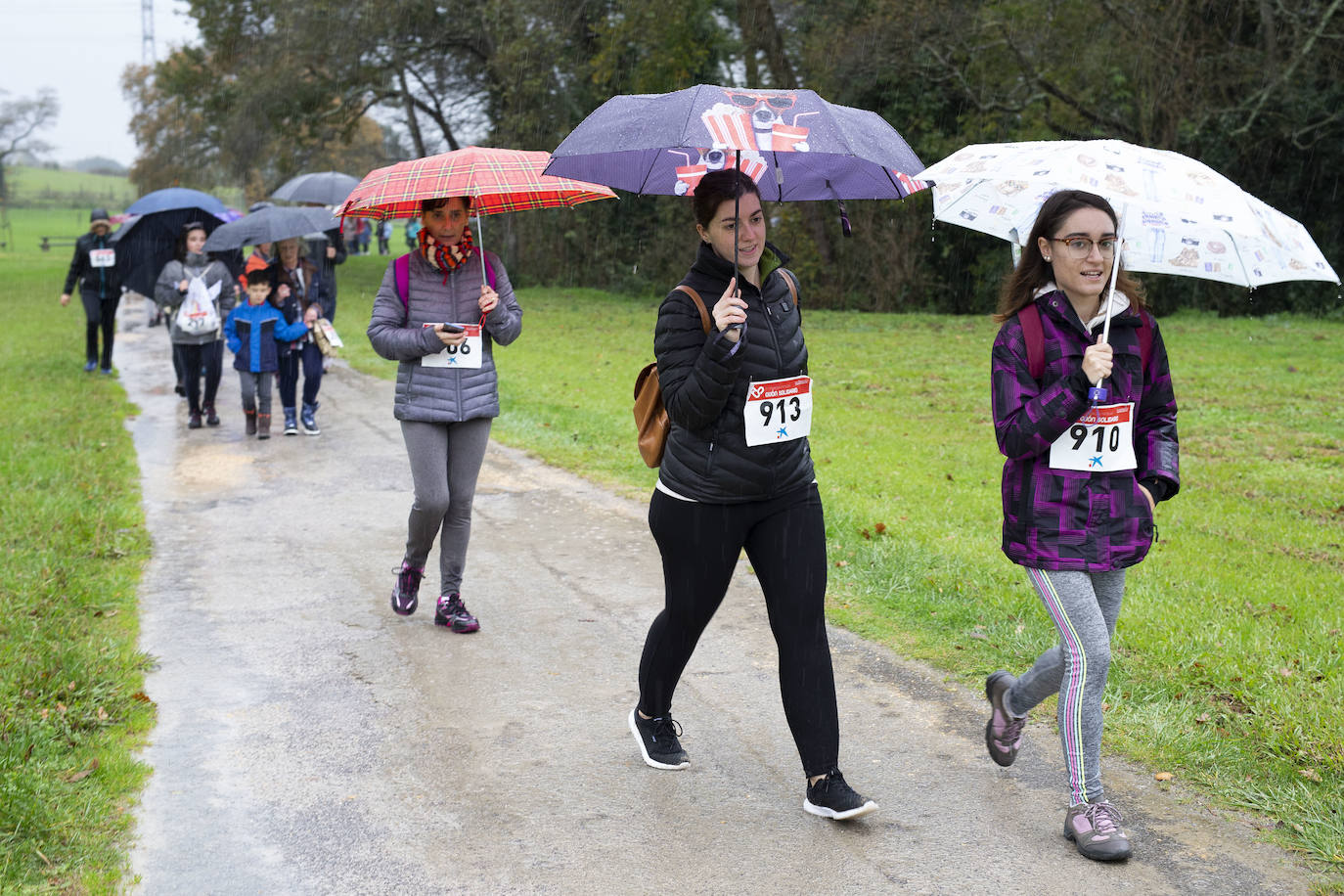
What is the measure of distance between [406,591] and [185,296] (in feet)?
23.3

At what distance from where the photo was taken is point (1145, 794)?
440 cm

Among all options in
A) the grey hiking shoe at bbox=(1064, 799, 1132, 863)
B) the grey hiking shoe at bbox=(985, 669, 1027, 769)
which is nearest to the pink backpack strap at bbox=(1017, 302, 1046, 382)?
the grey hiking shoe at bbox=(985, 669, 1027, 769)

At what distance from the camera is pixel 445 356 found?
6031 millimetres

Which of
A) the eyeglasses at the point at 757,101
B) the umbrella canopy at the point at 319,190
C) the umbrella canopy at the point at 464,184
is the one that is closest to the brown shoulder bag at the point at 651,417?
the eyeglasses at the point at 757,101

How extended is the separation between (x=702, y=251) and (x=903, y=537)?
4090mm

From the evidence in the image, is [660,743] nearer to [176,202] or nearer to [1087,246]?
[1087,246]

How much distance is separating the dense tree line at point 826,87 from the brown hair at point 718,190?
19.8 metres

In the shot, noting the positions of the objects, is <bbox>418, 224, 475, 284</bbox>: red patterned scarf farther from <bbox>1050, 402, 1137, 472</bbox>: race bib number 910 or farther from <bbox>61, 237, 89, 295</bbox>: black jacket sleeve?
<bbox>61, 237, 89, 295</bbox>: black jacket sleeve

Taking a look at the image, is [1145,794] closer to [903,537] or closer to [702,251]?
[702,251]

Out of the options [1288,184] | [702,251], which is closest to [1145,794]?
[702,251]

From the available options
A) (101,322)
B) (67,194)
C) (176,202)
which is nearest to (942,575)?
(176,202)

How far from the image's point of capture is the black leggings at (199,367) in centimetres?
1229

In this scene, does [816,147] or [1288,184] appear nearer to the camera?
[816,147]

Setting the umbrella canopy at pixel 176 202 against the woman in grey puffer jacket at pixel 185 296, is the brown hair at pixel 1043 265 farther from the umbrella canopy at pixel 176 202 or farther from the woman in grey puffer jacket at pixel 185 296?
the umbrella canopy at pixel 176 202
